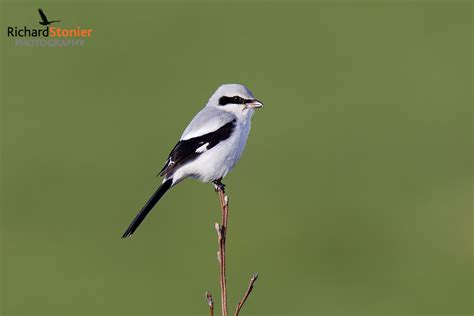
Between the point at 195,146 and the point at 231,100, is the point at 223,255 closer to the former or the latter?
the point at 195,146

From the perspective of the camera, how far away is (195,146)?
3.55m

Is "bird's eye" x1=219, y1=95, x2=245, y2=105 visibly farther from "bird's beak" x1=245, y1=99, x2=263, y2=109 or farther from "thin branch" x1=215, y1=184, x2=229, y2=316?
"thin branch" x1=215, y1=184, x2=229, y2=316

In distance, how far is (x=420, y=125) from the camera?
535 inches

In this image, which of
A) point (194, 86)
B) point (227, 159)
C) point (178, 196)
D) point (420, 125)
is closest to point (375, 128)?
point (420, 125)

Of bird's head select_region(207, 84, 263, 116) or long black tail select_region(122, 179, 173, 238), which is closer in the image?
long black tail select_region(122, 179, 173, 238)

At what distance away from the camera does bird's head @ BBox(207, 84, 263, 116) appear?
3.56 meters

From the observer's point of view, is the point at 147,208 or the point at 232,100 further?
the point at 232,100

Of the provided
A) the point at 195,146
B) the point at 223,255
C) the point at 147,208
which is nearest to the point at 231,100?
the point at 195,146

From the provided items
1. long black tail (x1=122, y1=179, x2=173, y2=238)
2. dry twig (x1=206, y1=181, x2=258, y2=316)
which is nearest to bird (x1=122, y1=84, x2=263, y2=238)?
long black tail (x1=122, y1=179, x2=173, y2=238)

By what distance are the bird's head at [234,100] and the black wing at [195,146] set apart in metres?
0.09

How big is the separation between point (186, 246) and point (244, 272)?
97cm

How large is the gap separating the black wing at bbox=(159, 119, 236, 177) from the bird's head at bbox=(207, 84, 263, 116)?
0.29 ft

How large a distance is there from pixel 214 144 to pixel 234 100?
0.83 ft

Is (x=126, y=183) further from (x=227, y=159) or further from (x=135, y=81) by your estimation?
(x=227, y=159)
